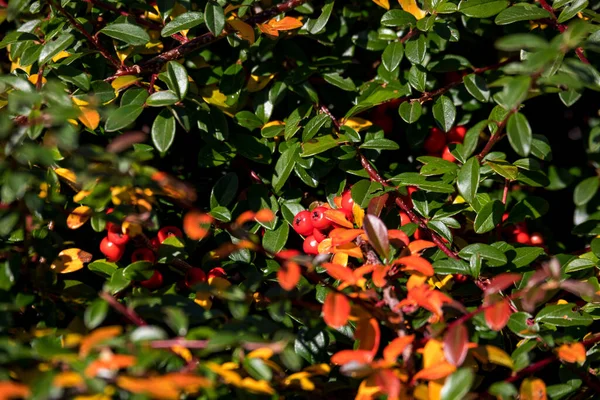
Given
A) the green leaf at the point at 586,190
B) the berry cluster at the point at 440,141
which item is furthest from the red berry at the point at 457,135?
the green leaf at the point at 586,190

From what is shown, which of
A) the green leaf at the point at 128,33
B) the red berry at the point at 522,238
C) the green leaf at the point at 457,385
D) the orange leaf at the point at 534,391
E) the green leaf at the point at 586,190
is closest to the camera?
the green leaf at the point at 457,385

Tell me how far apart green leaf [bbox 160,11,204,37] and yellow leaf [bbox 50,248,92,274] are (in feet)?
1.78

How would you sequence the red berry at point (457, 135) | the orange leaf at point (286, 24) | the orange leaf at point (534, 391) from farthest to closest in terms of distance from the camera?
the red berry at point (457, 135), the orange leaf at point (286, 24), the orange leaf at point (534, 391)

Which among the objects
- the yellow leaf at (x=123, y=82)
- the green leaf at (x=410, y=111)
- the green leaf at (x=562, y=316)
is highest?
the yellow leaf at (x=123, y=82)

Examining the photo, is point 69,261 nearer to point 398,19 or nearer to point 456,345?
point 456,345

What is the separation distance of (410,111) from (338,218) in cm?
40

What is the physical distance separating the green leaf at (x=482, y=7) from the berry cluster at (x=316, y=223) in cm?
55

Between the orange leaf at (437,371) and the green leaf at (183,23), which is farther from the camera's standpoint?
the green leaf at (183,23)

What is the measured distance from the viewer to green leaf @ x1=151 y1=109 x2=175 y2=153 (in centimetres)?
158

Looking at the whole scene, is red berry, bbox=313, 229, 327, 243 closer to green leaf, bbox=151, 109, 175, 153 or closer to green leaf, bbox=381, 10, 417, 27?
green leaf, bbox=151, 109, 175, 153

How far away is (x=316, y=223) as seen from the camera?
5.54 feet

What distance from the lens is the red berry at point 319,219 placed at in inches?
65.9

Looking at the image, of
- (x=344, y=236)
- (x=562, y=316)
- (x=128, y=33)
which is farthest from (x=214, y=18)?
(x=562, y=316)

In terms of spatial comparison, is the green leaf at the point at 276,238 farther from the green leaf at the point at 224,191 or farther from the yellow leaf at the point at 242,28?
the yellow leaf at the point at 242,28
